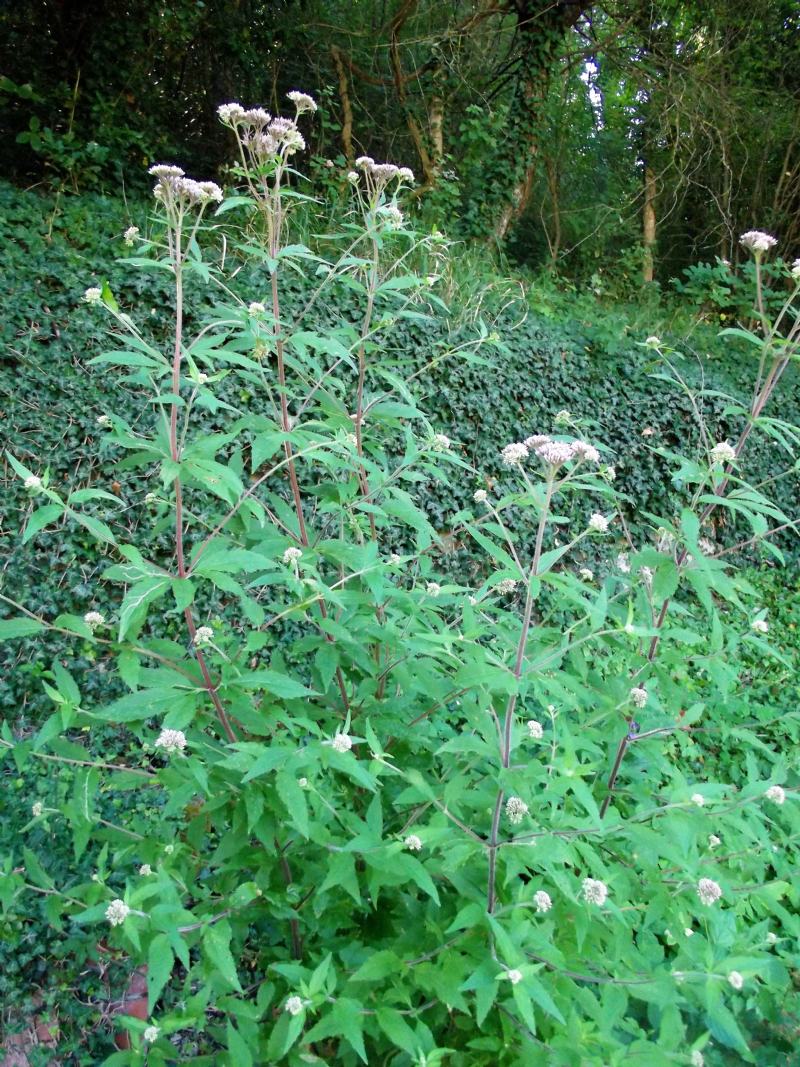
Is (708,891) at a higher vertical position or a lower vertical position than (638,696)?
lower

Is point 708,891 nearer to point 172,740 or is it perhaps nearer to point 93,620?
point 172,740

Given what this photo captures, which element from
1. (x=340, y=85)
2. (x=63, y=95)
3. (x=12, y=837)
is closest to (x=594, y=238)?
(x=340, y=85)

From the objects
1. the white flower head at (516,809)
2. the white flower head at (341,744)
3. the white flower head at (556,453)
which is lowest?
the white flower head at (516,809)

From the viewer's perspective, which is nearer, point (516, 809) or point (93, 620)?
point (516, 809)

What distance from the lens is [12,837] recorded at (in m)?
2.54

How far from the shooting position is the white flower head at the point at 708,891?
1.59 meters

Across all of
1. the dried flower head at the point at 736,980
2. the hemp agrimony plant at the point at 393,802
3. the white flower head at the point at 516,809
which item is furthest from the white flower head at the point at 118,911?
the dried flower head at the point at 736,980

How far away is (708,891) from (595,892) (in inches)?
11.6

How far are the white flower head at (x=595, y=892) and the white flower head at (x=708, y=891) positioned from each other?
0.25 m

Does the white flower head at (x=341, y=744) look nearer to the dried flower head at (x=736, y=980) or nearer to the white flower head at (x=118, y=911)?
the white flower head at (x=118, y=911)

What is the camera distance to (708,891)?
5.24 feet

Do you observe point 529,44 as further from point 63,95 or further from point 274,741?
point 274,741

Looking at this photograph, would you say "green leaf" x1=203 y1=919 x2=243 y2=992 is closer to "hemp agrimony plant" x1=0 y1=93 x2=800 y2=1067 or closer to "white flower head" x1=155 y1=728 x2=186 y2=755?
"hemp agrimony plant" x1=0 y1=93 x2=800 y2=1067

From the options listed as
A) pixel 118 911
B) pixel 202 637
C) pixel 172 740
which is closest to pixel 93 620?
pixel 202 637
